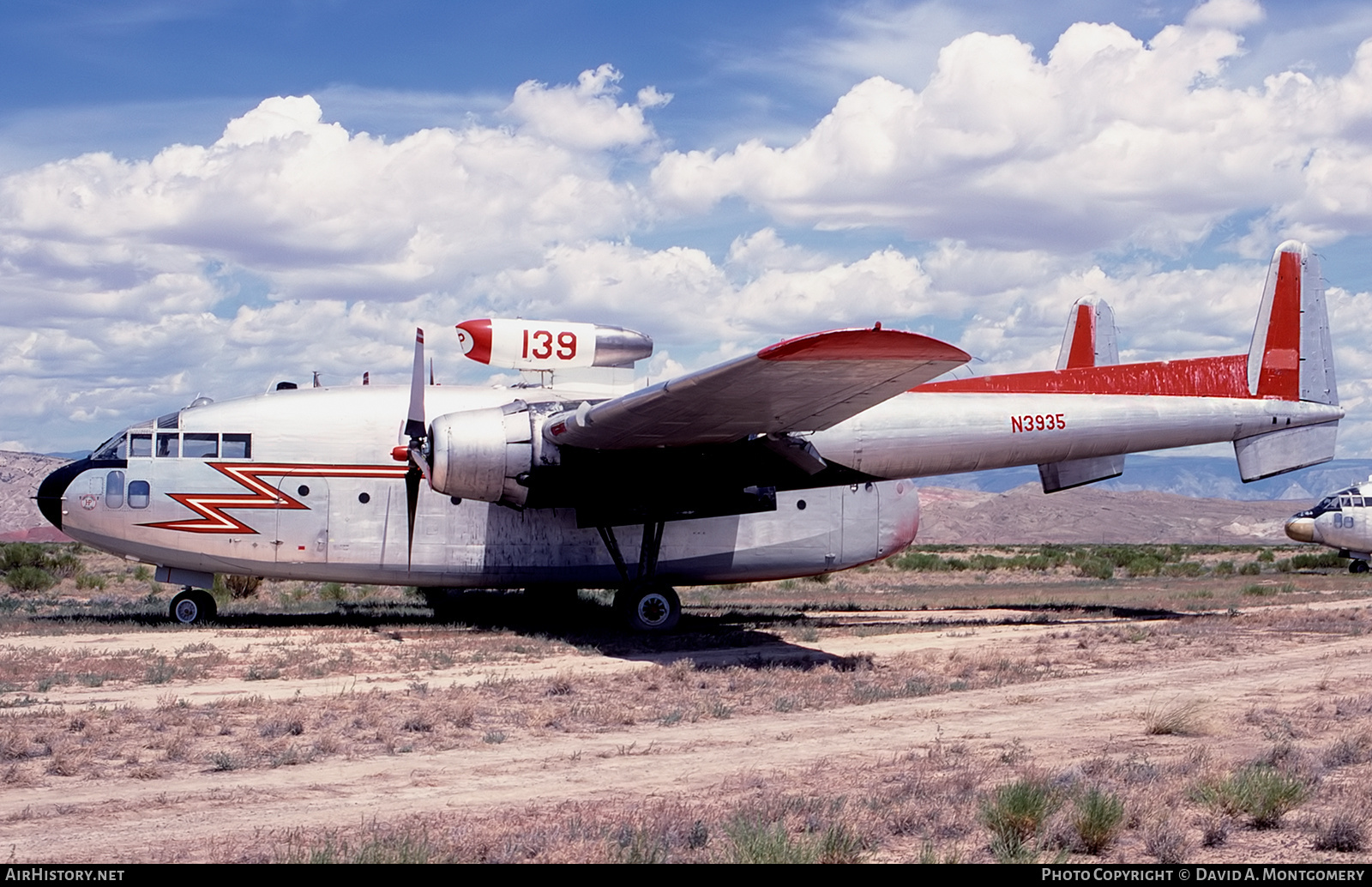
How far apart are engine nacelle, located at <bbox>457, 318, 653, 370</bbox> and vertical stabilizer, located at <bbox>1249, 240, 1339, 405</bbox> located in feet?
37.2

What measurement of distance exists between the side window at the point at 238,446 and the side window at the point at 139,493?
1.30 meters

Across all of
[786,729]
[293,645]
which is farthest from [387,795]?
[293,645]

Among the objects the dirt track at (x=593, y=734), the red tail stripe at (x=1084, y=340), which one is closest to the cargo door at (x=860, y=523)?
the dirt track at (x=593, y=734)

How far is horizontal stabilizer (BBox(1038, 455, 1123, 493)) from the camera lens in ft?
73.3

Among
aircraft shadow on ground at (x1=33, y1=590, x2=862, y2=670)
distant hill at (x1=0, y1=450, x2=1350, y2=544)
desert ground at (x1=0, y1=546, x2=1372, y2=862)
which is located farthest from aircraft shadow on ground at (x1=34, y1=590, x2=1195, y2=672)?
distant hill at (x1=0, y1=450, x2=1350, y2=544)

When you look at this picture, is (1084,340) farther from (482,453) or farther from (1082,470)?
(482,453)

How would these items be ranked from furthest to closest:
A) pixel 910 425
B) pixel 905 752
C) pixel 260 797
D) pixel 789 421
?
pixel 910 425 < pixel 789 421 < pixel 905 752 < pixel 260 797

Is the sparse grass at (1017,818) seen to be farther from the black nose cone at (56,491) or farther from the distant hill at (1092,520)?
the distant hill at (1092,520)

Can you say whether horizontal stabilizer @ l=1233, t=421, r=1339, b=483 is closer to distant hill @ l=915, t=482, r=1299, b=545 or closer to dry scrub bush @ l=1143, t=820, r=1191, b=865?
dry scrub bush @ l=1143, t=820, r=1191, b=865

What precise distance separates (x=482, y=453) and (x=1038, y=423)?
9.52 meters

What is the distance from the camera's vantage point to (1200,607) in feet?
82.5

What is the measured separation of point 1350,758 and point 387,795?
7.61 metres

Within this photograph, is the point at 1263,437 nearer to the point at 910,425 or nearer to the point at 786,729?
the point at 910,425

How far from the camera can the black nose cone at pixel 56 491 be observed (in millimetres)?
19641
